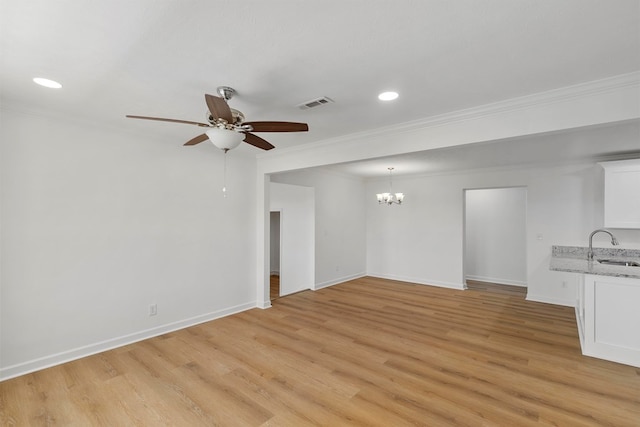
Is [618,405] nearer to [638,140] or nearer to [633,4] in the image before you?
[633,4]

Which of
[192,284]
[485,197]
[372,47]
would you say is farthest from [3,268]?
[485,197]

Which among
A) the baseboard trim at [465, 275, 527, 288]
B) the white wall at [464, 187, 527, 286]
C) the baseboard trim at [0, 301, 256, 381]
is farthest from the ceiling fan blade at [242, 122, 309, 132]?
the baseboard trim at [465, 275, 527, 288]

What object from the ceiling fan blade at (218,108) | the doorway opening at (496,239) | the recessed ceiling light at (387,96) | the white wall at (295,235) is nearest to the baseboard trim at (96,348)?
the white wall at (295,235)

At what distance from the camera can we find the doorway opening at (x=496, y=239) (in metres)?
6.78

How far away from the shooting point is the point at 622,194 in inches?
169

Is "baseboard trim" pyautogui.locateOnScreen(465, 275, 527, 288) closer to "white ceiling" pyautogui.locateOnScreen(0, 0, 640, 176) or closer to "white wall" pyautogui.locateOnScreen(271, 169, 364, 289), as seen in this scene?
"white wall" pyautogui.locateOnScreen(271, 169, 364, 289)

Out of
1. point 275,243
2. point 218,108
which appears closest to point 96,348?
point 218,108

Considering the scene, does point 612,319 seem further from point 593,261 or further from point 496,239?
point 496,239

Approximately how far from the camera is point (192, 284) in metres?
4.26

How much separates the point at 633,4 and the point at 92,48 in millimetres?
3041

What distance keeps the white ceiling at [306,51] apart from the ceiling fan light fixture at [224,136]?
44 centimetres

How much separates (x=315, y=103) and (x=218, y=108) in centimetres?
107

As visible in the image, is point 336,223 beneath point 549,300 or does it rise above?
above

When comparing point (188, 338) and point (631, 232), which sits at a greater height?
point (631, 232)
